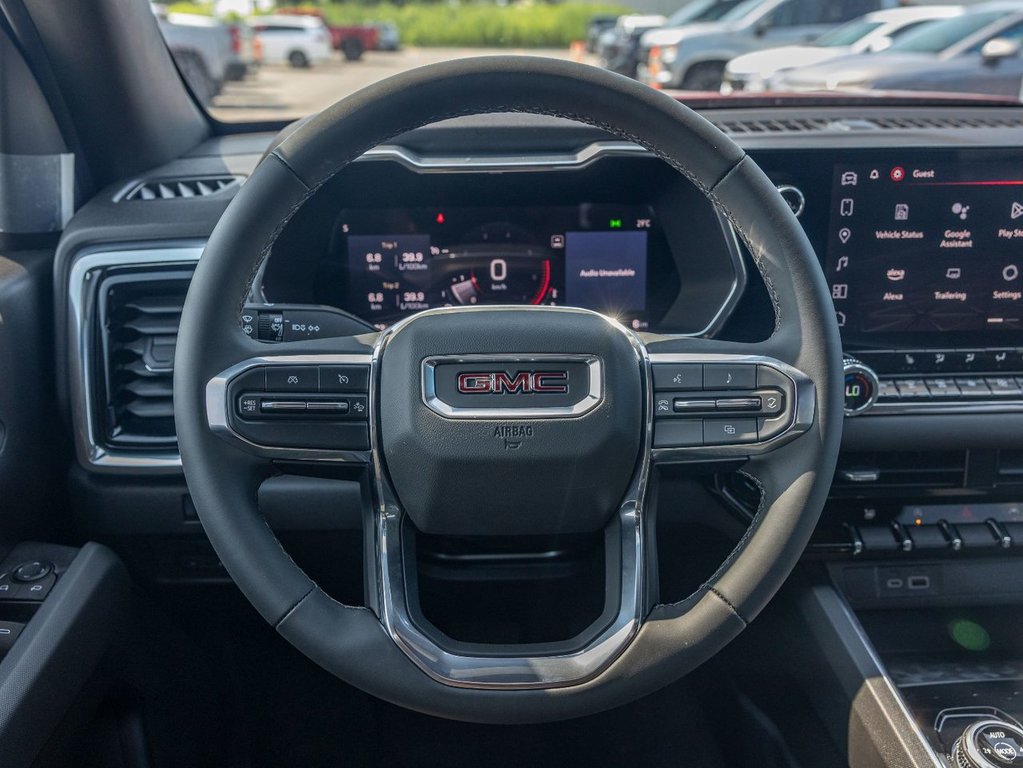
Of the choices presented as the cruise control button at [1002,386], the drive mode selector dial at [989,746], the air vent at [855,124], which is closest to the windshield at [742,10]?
the air vent at [855,124]

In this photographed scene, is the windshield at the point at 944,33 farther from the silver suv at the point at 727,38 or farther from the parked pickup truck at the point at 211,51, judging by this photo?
the parked pickup truck at the point at 211,51

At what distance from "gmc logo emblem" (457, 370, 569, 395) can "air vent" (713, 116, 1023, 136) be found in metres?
0.81

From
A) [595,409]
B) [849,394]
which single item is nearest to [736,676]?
[849,394]

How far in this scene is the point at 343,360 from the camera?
1.27 meters

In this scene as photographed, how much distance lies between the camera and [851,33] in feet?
25.3

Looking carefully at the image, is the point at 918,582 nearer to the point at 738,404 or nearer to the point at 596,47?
the point at 738,404

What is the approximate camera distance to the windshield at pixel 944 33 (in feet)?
21.7

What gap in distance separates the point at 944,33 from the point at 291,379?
6748mm

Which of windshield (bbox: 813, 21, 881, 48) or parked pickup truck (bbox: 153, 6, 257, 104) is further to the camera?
windshield (bbox: 813, 21, 881, 48)

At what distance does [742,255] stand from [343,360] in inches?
28.7

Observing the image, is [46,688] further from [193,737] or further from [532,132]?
[532,132]

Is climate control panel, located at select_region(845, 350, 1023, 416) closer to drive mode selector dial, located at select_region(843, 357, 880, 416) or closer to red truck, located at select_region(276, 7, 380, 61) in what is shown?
drive mode selector dial, located at select_region(843, 357, 880, 416)

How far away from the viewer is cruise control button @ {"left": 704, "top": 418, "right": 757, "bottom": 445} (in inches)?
50.1

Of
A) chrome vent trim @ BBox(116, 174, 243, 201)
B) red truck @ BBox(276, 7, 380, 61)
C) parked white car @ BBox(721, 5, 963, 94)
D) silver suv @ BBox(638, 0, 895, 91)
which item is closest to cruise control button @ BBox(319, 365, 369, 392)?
chrome vent trim @ BBox(116, 174, 243, 201)
